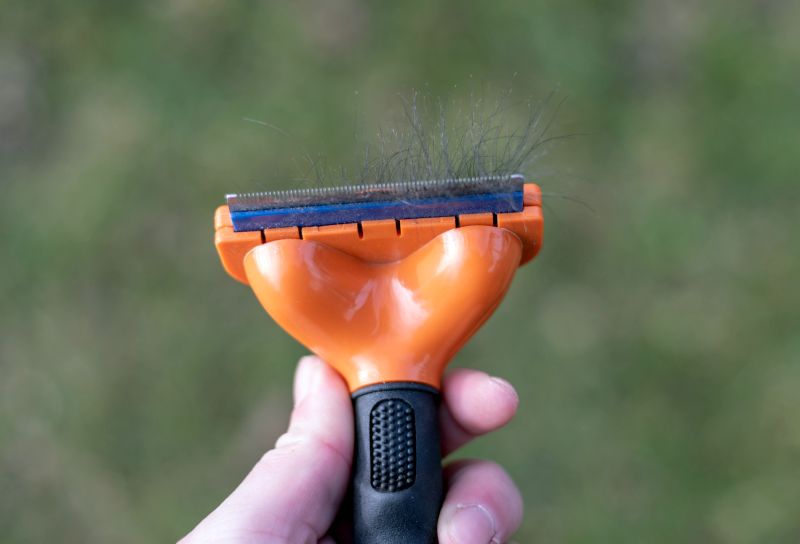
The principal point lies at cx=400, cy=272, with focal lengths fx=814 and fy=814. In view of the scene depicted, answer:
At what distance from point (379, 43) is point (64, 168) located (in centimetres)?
117

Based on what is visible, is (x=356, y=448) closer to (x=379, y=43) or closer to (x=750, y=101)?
(x=379, y=43)

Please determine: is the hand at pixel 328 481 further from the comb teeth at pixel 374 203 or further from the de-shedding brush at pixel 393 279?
the comb teeth at pixel 374 203

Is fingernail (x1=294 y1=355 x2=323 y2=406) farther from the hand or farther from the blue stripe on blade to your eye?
the blue stripe on blade

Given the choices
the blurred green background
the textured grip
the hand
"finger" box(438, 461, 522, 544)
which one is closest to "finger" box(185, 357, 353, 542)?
the hand

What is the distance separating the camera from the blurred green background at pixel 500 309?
252 centimetres

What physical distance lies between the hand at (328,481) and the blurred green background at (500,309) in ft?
2.94

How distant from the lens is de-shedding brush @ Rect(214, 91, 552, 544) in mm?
1406

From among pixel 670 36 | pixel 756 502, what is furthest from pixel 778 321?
pixel 670 36

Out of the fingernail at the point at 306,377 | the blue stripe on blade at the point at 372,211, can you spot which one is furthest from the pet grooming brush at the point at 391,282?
the fingernail at the point at 306,377

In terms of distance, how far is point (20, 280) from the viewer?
2.72 metres

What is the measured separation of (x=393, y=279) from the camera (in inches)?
58.1

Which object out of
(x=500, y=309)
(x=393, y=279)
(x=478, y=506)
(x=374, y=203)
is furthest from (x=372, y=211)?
(x=500, y=309)

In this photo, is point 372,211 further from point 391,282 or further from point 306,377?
point 306,377

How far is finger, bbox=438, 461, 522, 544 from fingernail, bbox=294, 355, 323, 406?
13.4 inches
